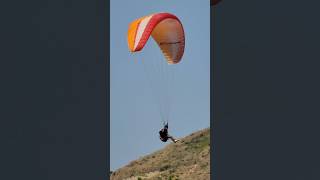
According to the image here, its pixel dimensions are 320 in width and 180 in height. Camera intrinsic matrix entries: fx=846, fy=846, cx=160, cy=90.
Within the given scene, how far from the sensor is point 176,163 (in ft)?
105

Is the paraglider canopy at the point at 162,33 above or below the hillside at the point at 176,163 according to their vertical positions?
above

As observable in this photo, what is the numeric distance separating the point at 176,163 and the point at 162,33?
14.9 meters

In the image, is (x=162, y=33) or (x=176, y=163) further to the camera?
(x=176, y=163)

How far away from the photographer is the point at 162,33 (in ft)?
58.4

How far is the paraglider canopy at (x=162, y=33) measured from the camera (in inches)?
637

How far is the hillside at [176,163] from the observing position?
1194 inches

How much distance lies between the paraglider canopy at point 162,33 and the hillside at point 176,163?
12.1 meters

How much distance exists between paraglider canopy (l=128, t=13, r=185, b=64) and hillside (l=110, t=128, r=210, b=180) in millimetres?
12072

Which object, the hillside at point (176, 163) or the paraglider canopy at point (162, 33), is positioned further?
the hillside at point (176, 163)

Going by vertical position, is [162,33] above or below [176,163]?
above

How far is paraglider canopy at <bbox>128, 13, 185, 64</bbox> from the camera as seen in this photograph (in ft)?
53.1
